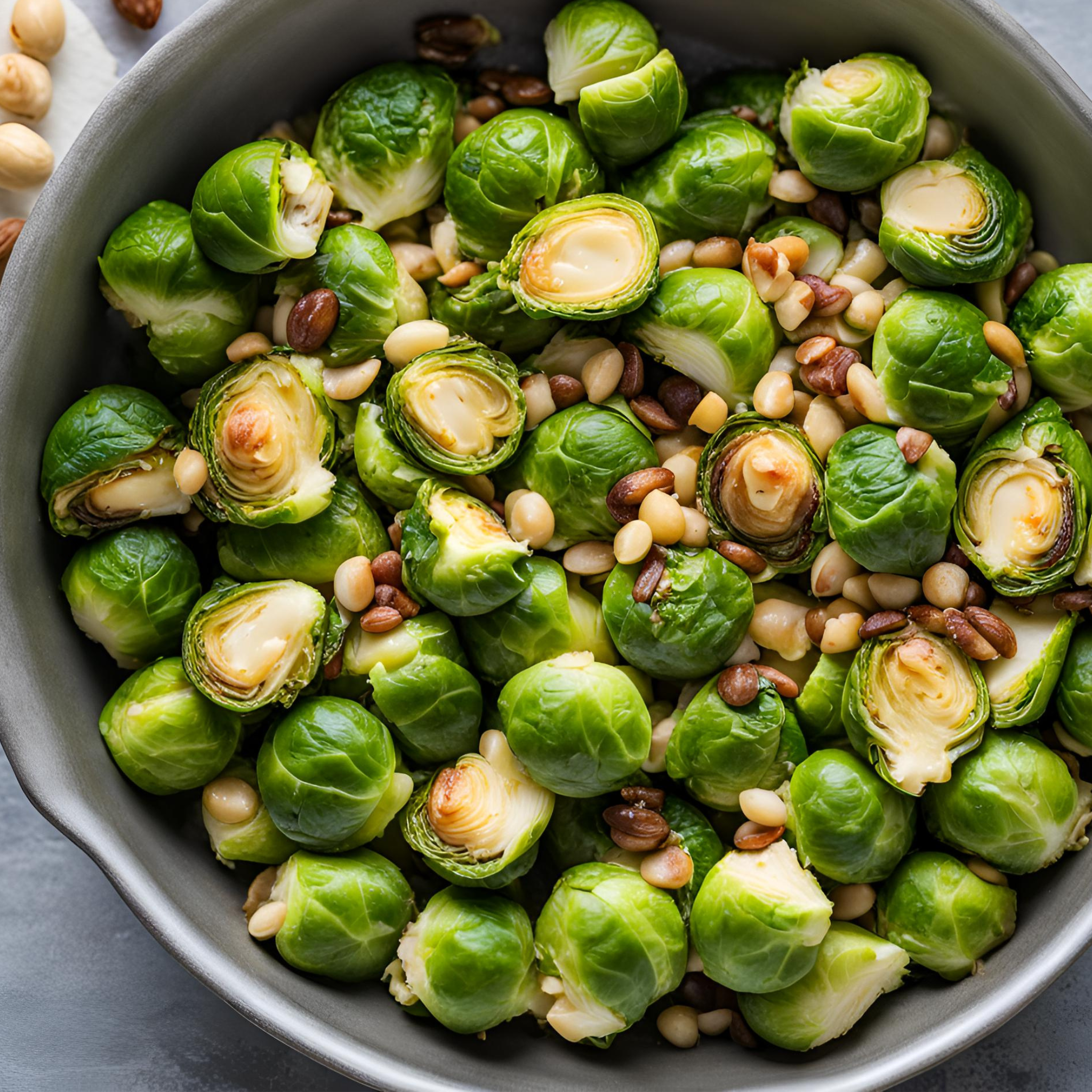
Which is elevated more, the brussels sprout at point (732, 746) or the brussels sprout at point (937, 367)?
the brussels sprout at point (937, 367)

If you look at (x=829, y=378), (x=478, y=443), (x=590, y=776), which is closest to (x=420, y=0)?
(x=478, y=443)

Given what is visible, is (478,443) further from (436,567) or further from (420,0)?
(420,0)

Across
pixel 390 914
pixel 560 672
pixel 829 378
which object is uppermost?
pixel 829 378

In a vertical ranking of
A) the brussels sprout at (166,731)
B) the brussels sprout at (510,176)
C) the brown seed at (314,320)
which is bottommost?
the brussels sprout at (166,731)

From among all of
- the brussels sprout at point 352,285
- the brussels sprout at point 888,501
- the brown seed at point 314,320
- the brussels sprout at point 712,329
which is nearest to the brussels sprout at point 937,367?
the brussels sprout at point 888,501

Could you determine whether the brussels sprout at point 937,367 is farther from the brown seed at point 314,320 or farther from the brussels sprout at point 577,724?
the brown seed at point 314,320

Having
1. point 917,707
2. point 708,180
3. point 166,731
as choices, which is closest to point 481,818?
point 166,731

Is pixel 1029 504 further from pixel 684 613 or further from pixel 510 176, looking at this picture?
pixel 510 176
